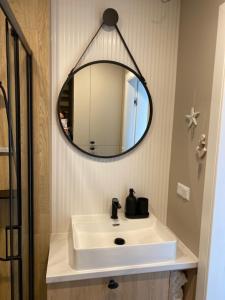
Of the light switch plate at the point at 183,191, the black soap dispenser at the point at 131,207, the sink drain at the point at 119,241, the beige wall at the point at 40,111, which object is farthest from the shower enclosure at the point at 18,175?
the light switch plate at the point at 183,191

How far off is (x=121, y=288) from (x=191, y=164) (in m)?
0.84

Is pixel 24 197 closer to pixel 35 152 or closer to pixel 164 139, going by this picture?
pixel 35 152

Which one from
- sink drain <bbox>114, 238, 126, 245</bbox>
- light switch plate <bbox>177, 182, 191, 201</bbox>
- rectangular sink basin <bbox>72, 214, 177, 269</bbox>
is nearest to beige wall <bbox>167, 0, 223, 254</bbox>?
light switch plate <bbox>177, 182, 191, 201</bbox>

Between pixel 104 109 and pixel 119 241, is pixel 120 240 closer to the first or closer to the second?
pixel 119 241

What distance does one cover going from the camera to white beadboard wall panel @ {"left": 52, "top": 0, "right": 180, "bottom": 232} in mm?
1657

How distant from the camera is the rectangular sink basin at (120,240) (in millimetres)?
1362

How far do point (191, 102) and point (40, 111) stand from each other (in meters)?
0.96

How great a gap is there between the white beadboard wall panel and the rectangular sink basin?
0.13 metres

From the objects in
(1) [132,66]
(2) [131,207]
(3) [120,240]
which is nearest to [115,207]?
(2) [131,207]

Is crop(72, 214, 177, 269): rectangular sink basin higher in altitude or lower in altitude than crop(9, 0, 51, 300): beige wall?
lower

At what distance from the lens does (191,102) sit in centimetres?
159

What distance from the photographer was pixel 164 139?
1.87 metres

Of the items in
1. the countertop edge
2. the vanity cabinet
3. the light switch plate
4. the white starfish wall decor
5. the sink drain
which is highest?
the white starfish wall decor

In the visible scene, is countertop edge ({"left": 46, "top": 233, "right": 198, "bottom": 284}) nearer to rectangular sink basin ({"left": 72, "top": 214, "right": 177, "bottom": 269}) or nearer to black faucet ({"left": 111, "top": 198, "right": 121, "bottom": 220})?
rectangular sink basin ({"left": 72, "top": 214, "right": 177, "bottom": 269})
